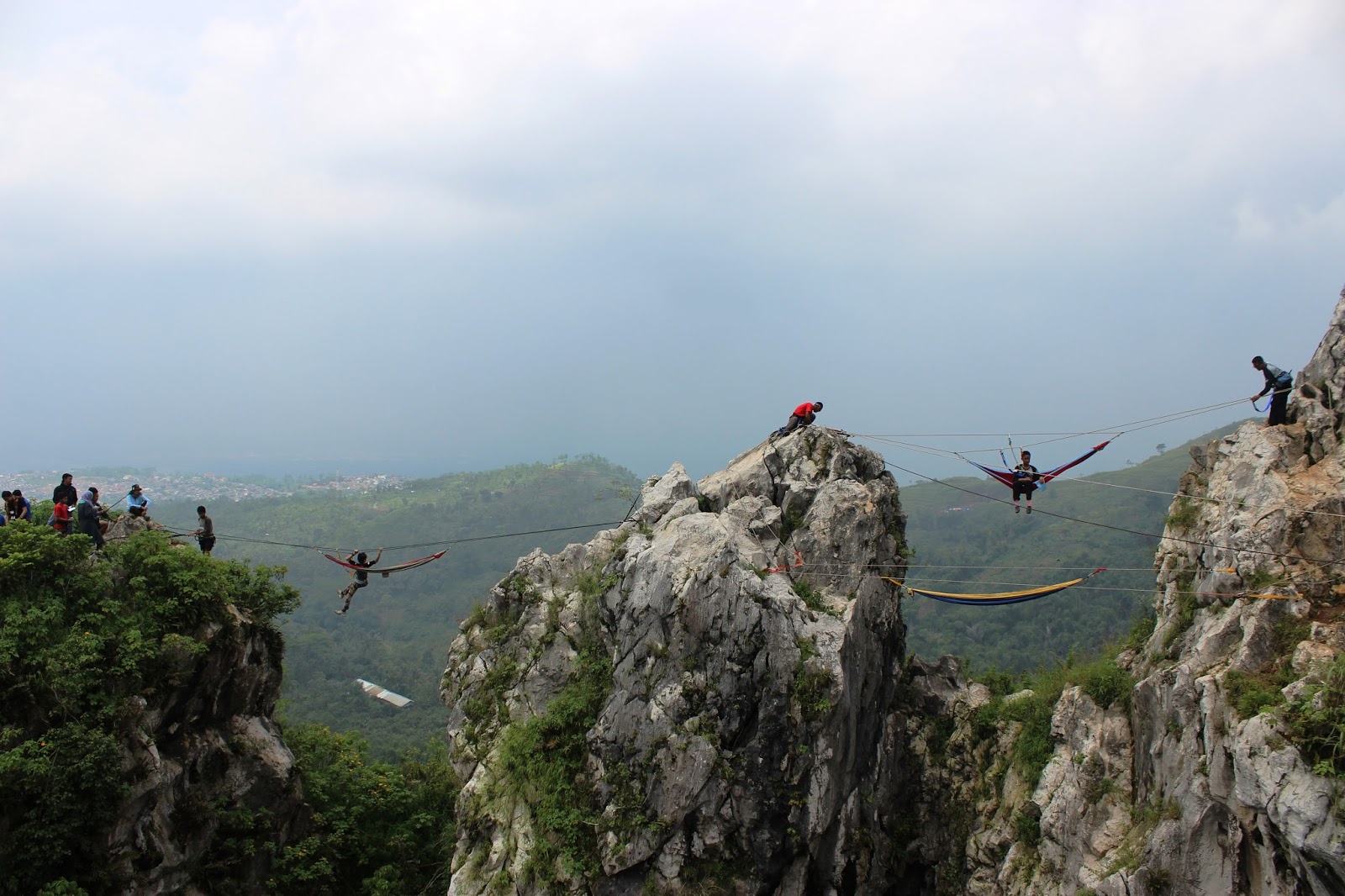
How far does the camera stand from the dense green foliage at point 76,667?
1769 centimetres

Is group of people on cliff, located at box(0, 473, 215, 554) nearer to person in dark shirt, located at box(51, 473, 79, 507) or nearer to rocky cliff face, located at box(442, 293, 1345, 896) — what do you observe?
person in dark shirt, located at box(51, 473, 79, 507)

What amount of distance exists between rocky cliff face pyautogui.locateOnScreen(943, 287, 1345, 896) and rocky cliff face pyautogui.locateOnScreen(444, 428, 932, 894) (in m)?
4.23

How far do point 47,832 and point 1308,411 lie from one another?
30.4 metres

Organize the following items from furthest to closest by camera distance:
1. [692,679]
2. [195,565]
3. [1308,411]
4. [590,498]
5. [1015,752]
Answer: [590,498] → [195,565] → [1015,752] → [692,679] → [1308,411]

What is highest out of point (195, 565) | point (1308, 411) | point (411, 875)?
point (1308, 411)

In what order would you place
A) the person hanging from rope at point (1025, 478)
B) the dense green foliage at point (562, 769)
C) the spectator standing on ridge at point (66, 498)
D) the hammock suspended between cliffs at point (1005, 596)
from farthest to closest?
the spectator standing on ridge at point (66, 498)
the person hanging from rope at point (1025, 478)
the dense green foliage at point (562, 769)
the hammock suspended between cliffs at point (1005, 596)

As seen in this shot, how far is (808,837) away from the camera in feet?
59.1

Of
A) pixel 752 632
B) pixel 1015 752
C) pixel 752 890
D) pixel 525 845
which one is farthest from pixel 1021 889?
pixel 525 845

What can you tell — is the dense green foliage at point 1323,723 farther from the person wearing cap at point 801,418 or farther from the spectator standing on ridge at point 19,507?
the spectator standing on ridge at point 19,507

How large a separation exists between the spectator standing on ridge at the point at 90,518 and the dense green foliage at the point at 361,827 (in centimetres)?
848

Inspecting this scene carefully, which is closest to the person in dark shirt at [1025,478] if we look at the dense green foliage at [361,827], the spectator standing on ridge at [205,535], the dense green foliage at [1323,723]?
the dense green foliage at [1323,723]

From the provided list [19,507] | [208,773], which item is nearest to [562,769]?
[208,773]

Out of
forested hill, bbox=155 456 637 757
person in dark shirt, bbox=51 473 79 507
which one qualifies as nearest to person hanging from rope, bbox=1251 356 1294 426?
person in dark shirt, bbox=51 473 79 507

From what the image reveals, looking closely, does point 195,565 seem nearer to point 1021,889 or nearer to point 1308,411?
point 1021,889
